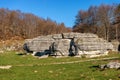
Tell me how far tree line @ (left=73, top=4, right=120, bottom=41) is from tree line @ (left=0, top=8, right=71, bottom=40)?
29.9 m

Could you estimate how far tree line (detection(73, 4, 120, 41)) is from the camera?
10007 centimetres

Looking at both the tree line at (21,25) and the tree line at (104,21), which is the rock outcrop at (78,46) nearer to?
the tree line at (104,21)

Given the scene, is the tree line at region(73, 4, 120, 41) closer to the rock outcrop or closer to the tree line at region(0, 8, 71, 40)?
the tree line at region(0, 8, 71, 40)

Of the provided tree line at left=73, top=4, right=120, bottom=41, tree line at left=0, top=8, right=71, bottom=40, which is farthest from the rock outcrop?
tree line at left=0, top=8, right=71, bottom=40

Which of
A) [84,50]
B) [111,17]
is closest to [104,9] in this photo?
[111,17]

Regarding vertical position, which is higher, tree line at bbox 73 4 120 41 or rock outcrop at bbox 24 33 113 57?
tree line at bbox 73 4 120 41

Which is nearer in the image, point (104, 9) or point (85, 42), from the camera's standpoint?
point (85, 42)

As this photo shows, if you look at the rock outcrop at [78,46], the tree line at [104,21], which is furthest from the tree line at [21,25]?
the rock outcrop at [78,46]

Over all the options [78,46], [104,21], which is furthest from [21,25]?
[78,46]

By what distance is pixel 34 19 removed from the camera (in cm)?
14225

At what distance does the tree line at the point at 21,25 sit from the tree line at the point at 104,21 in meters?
29.9

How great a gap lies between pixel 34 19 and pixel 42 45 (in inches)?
3293

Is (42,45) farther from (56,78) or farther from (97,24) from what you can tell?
(97,24)

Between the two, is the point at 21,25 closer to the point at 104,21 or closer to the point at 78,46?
the point at 104,21
